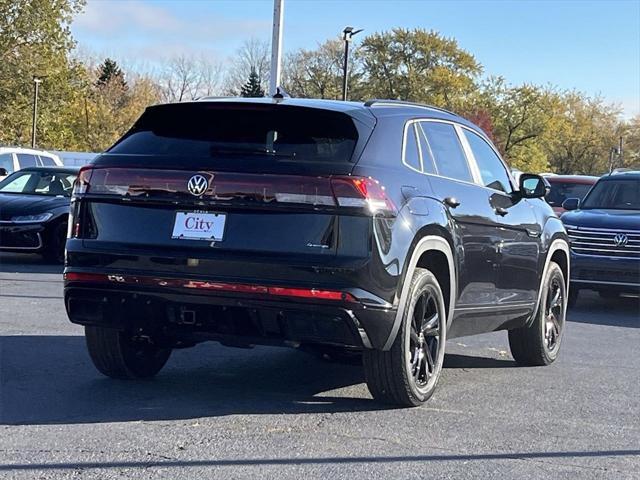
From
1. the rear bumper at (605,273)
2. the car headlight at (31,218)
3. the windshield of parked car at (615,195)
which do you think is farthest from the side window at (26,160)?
the rear bumper at (605,273)

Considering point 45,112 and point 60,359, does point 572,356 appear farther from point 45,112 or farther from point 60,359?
point 45,112

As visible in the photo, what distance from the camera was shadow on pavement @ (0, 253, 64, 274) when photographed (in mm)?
13696

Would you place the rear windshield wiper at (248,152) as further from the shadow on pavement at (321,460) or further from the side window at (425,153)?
the shadow on pavement at (321,460)

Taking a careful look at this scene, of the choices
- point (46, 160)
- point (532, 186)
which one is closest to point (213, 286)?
point (532, 186)

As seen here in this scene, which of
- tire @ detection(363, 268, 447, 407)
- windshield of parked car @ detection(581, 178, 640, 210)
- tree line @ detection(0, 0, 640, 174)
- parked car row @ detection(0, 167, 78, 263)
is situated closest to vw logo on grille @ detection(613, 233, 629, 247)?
windshield of parked car @ detection(581, 178, 640, 210)

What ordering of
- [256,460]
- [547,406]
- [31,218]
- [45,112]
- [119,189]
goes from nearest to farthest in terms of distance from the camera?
1. [256,460]
2. [119,189]
3. [547,406]
4. [31,218]
5. [45,112]

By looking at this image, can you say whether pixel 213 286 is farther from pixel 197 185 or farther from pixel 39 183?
pixel 39 183

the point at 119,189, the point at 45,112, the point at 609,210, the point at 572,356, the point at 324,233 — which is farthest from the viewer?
the point at 45,112

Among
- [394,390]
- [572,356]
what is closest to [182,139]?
[394,390]

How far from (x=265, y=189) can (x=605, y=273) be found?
300 inches

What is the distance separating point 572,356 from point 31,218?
8663 mm

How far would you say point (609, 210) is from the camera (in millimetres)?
12609

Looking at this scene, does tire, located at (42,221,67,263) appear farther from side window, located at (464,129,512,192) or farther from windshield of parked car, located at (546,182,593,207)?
windshield of parked car, located at (546,182,593,207)

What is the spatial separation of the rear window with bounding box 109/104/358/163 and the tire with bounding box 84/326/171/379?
1177 millimetres
